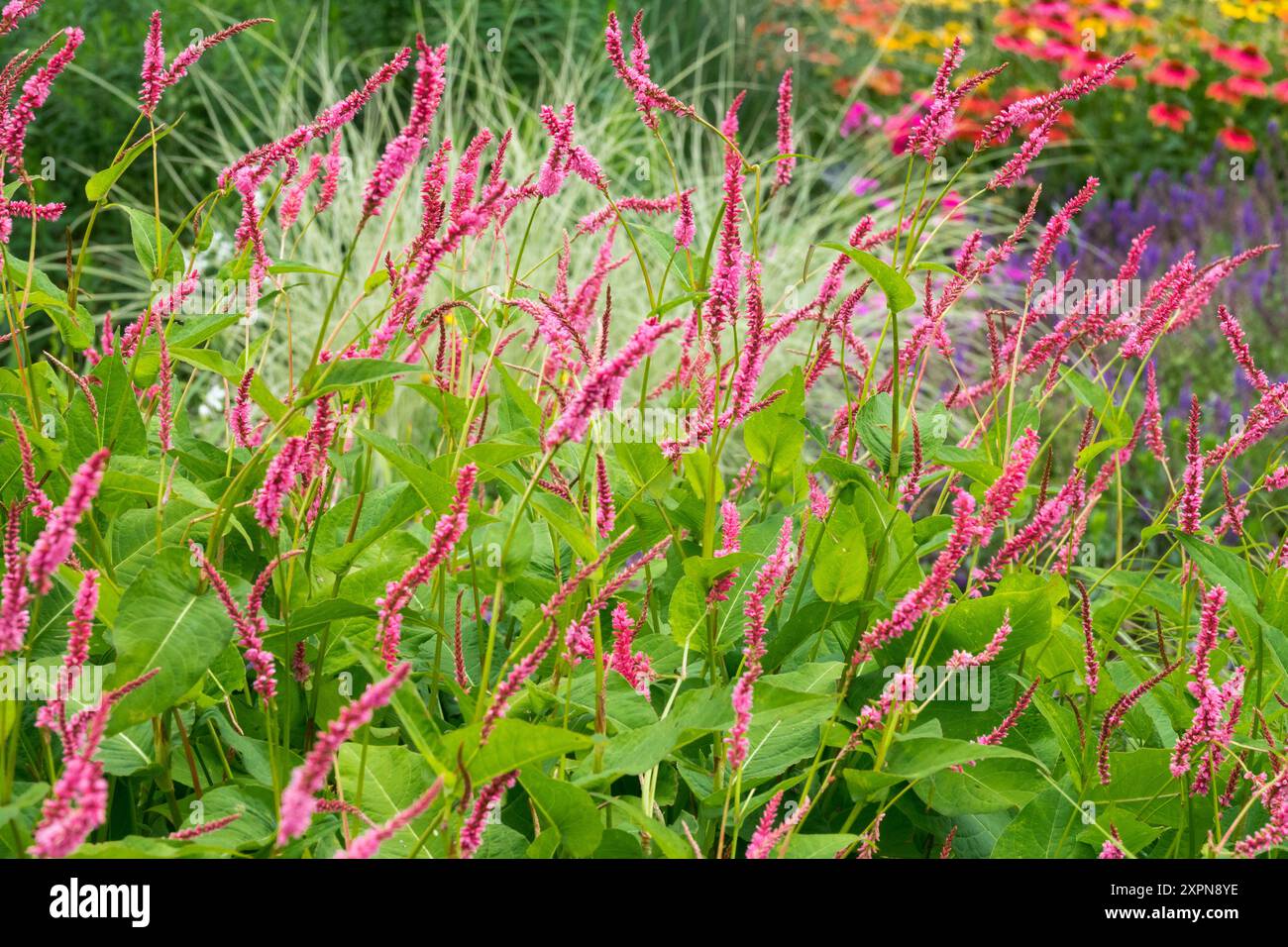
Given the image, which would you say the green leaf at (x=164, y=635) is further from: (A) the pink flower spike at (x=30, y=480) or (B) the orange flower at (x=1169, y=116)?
(B) the orange flower at (x=1169, y=116)

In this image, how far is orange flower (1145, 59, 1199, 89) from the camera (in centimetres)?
760

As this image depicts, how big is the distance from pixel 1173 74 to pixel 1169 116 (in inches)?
10.2

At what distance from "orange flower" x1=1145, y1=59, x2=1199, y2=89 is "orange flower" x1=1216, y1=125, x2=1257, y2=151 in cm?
36

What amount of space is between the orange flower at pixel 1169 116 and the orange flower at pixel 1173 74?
129mm

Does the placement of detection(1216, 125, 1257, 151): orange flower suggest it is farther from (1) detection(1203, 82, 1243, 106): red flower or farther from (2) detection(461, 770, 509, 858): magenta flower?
(2) detection(461, 770, 509, 858): magenta flower

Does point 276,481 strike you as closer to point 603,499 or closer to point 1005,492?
point 603,499

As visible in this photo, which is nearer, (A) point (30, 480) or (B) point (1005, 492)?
(A) point (30, 480)

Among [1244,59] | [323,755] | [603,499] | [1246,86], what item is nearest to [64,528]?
[323,755]

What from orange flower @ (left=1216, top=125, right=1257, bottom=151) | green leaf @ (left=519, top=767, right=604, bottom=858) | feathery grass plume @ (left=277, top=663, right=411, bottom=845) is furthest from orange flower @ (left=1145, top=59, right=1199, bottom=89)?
feathery grass plume @ (left=277, top=663, right=411, bottom=845)

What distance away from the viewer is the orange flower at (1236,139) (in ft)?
23.6

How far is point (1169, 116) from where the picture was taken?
298 inches

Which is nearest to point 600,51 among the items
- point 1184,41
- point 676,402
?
point 1184,41

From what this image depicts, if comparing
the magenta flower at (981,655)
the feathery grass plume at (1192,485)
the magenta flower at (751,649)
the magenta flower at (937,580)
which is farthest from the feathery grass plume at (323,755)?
the feathery grass plume at (1192,485)

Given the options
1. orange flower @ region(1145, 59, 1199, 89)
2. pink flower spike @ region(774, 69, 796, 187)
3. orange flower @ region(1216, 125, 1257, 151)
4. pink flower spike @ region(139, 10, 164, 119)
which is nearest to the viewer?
pink flower spike @ region(139, 10, 164, 119)
